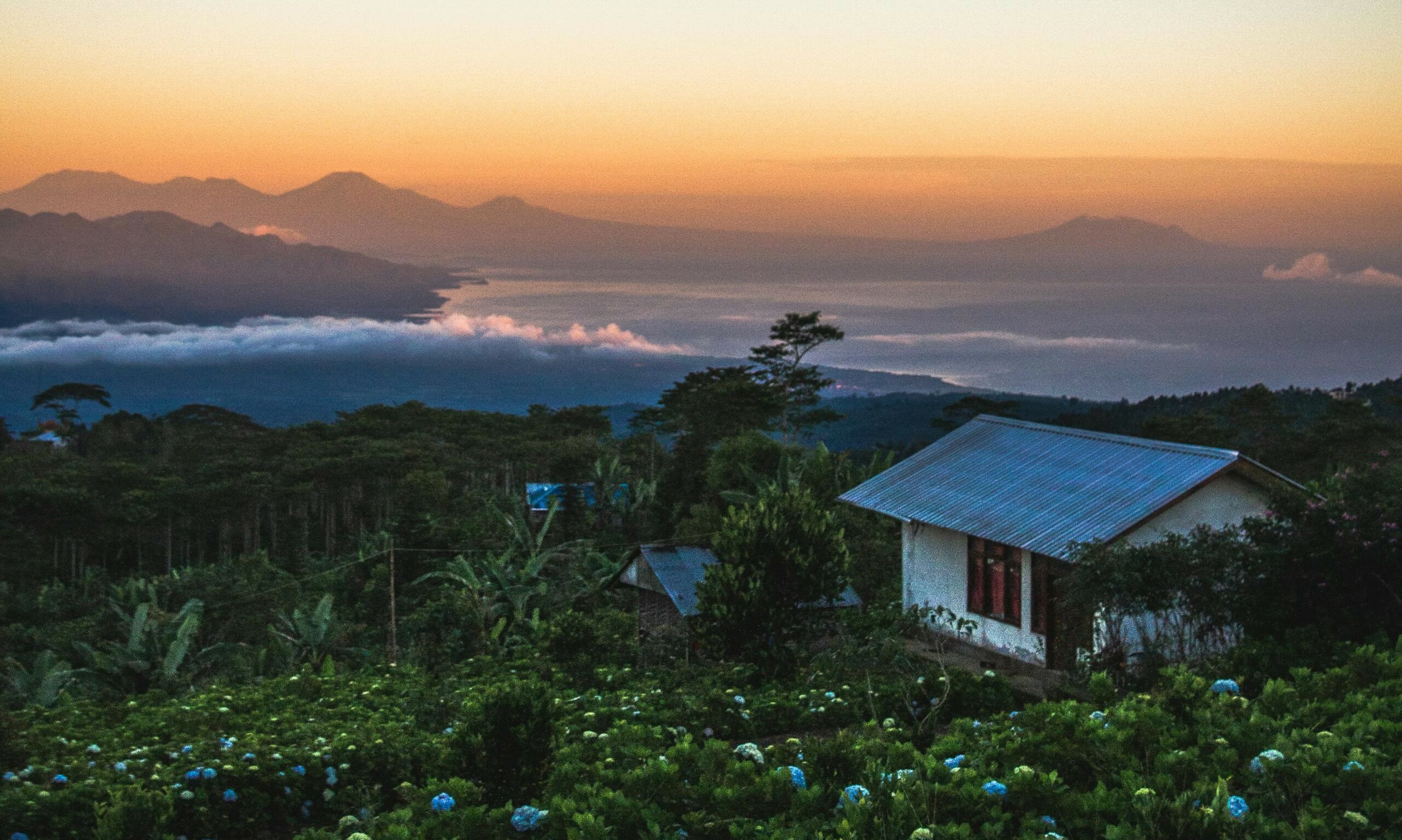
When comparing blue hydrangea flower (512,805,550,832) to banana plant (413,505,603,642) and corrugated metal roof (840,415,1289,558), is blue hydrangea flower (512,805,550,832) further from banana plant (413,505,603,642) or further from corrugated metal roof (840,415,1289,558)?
banana plant (413,505,603,642)

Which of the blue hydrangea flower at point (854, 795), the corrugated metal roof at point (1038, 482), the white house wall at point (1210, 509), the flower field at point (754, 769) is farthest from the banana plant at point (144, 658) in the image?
the blue hydrangea flower at point (854, 795)

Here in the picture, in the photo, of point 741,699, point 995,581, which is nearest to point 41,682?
point 741,699

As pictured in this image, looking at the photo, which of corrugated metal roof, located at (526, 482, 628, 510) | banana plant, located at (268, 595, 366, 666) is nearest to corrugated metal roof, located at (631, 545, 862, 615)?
banana plant, located at (268, 595, 366, 666)

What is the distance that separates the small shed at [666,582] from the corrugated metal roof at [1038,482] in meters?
2.28

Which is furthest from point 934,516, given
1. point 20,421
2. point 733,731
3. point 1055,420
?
point 20,421

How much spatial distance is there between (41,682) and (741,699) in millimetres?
14086

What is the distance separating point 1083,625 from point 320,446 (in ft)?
154

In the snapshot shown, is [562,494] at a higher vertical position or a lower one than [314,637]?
higher

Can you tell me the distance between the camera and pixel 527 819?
4.53m

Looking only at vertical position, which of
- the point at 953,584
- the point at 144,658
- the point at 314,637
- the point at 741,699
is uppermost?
the point at 741,699

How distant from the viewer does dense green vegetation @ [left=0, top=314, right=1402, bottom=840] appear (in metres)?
4.34

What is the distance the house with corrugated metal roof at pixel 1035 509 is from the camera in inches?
569

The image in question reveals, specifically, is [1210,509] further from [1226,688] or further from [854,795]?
[854,795]

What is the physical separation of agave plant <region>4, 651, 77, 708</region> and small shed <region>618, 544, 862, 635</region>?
9227mm
